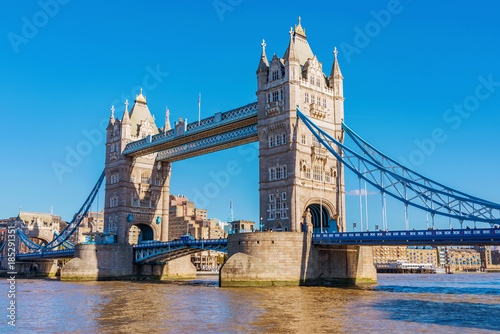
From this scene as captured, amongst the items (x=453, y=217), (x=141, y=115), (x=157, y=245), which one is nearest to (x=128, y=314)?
(x=453, y=217)

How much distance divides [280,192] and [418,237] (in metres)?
17.4

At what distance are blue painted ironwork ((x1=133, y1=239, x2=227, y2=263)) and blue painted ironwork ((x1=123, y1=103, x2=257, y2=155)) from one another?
14934mm

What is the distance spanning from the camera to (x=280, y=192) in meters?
59.7

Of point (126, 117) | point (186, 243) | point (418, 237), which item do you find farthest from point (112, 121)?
point (418, 237)

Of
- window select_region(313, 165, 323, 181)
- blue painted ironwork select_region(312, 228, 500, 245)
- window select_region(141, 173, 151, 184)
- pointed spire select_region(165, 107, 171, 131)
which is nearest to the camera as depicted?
blue painted ironwork select_region(312, 228, 500, 245)

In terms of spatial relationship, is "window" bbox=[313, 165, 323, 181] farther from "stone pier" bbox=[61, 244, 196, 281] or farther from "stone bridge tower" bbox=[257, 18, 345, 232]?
"stone pier" bbox=[61, 244, 196, 281]

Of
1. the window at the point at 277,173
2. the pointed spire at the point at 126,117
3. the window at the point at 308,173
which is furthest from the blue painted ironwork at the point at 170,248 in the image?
the pointed spire at the point at 126,117

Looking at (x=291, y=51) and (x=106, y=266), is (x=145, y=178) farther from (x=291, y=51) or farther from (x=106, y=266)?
(x=291, y=51)

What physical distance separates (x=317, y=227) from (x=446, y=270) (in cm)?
13027

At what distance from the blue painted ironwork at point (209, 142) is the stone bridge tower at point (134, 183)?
12.2 feet

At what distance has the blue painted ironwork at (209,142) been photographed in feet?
219

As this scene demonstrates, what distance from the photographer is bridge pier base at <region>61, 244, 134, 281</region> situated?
74500 mm

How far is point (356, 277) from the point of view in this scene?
190ft

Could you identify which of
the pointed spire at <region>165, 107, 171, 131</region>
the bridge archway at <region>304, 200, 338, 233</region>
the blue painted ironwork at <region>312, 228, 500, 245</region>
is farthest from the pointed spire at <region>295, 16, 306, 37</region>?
the pointed spire at <region>165, 107, 171, 131</region>
